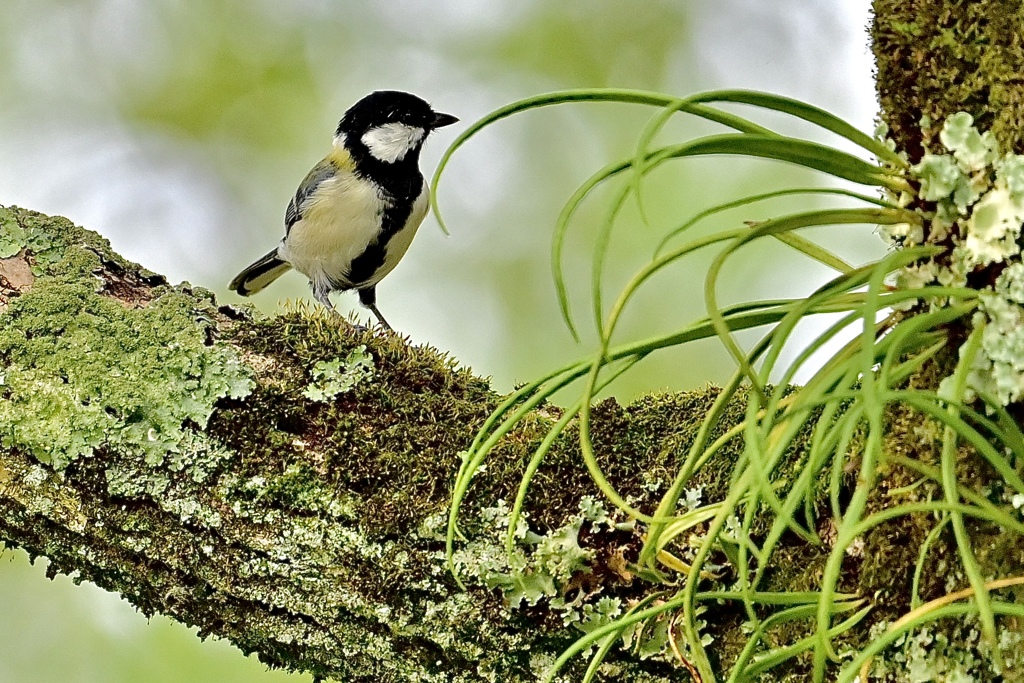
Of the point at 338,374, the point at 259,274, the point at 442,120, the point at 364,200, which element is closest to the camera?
the point at 338,374

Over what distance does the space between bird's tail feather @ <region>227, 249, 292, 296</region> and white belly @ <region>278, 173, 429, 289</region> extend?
1.16ft

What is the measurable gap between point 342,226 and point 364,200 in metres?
0.11

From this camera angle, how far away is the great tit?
3189 millimetres

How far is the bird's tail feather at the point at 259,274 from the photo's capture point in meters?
3.64

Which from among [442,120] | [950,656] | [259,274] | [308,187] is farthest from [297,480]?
[259,274]

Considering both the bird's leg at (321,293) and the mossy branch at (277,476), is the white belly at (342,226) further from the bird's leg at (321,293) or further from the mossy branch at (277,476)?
the mossy branch at (277,476)

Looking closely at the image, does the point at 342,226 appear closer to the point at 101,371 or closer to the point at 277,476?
the point at 101,371

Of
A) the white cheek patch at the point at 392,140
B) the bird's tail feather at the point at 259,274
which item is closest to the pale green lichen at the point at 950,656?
the white cheek patch at the point at 392,140

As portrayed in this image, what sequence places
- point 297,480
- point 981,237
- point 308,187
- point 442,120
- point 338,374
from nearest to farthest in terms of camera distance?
1. point 981,237
2. point 297,480
3. point 338,374
4. point 308,187
5. point 442,120

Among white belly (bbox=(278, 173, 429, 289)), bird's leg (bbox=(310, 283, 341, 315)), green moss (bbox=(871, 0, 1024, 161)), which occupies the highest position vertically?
white belly (bbox=(278, 173, 429, 289))

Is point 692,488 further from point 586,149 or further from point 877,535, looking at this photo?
point 586,149

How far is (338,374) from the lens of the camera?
1.42 m

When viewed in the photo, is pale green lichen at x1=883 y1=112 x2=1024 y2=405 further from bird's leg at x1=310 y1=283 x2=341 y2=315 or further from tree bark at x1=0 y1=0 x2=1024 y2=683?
bird's leg at x1=310 y1=283 x2=341 y2=315

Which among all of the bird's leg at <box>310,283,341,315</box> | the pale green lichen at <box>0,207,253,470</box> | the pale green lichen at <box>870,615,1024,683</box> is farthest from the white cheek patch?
the pale green lichen at <box>870,615,1024,683</box>
